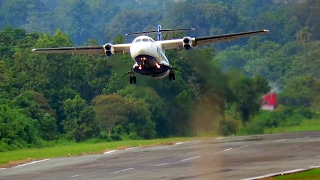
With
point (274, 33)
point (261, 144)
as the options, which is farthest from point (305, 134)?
point (274, 33)

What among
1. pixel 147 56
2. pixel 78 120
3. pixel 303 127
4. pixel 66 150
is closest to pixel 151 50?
pixel 147 56

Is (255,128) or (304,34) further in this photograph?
(304,34)

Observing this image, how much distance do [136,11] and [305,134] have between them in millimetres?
93693

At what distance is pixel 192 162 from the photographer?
4638 centimetres

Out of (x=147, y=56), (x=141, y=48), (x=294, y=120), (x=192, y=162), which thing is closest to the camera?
(x=141, y=48)

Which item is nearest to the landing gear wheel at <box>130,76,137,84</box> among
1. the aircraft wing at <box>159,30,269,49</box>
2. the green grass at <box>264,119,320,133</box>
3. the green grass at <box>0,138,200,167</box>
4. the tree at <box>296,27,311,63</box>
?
the aircraft wing at <box>159,30,269,49</box>

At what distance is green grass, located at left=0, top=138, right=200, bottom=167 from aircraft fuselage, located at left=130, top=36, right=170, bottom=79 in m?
8.87

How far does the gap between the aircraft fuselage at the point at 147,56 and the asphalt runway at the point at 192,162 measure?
15.5 ft

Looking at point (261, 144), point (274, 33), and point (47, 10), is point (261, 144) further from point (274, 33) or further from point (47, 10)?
point (47, 10)

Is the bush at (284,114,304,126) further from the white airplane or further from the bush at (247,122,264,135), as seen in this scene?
the white airplane

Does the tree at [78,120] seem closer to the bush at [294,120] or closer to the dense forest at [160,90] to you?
the dense forest at [160,90]

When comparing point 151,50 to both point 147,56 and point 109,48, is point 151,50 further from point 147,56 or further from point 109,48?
point 109,48

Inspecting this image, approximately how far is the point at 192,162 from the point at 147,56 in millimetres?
5731

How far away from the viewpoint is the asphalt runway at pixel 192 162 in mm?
41500
